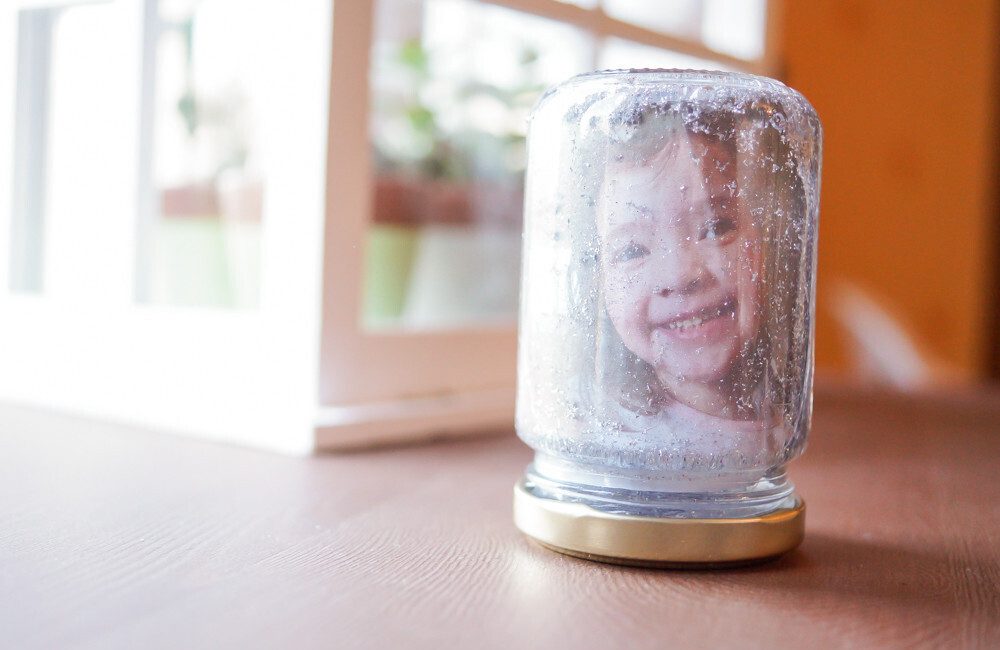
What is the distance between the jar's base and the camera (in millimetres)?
403

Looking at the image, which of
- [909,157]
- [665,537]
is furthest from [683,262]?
[909,157]

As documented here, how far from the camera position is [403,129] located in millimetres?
767

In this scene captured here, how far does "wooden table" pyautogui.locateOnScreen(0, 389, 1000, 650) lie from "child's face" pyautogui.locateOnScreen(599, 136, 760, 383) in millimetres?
92

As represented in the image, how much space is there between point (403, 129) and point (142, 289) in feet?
0.76

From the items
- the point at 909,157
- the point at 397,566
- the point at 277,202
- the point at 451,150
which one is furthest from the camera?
the point at 909,157

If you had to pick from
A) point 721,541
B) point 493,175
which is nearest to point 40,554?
point 721,541

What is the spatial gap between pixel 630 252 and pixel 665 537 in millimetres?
117

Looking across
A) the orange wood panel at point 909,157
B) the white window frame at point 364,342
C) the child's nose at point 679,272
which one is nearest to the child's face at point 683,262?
the child's nose at point 679,272

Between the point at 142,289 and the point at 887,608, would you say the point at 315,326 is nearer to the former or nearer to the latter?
the point at 142,289

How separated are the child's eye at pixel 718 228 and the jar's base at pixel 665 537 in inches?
4.6

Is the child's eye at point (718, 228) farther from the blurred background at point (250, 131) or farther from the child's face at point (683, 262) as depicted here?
the blurred background at point (250, 131)

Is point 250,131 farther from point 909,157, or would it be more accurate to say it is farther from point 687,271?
point 909,157

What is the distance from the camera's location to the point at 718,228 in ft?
1.35

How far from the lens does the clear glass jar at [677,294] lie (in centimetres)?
41
